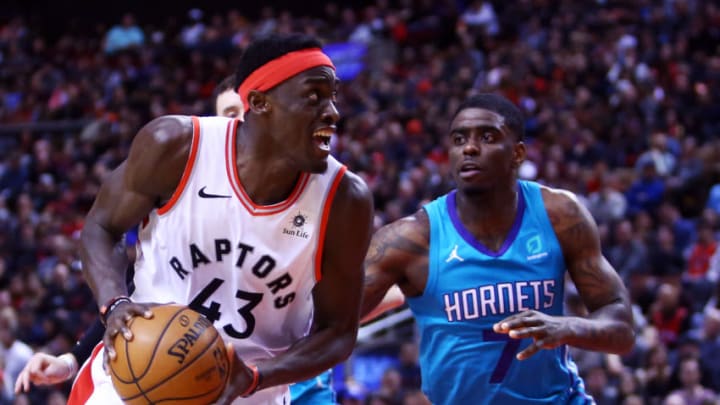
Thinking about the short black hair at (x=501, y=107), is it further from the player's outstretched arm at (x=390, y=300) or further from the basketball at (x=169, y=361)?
the basketball at (x=169, y=361)

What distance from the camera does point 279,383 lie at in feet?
10.8

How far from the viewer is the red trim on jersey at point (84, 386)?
340 centimetres

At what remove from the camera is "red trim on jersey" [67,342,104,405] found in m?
3.40

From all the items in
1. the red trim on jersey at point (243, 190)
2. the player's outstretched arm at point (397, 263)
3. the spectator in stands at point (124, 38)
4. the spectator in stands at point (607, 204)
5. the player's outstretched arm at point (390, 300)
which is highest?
the spectator in stands at point (124, 38)

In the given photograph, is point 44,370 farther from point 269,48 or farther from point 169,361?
point 269,48

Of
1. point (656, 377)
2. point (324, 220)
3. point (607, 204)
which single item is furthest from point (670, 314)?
point (324, 220)

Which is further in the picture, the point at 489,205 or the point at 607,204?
the point at 607,204

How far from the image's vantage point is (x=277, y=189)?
3381mm

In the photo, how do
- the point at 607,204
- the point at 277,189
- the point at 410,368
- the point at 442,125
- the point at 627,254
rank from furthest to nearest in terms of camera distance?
the point at 442,125 → the point at 607,204 → the point at 627,254 → the point at 410,368 → the point at 277,189

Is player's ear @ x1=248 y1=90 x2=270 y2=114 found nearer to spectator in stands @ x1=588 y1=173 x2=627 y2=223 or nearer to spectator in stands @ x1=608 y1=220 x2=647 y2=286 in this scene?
spectator in stands @ x1=608 y1=220 x2=647 y2=286

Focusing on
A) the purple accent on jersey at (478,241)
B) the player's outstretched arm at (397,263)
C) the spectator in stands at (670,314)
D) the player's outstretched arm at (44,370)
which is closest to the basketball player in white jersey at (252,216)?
the player's outstretched arm at (44,370)

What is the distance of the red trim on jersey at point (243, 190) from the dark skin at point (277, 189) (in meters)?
0.02

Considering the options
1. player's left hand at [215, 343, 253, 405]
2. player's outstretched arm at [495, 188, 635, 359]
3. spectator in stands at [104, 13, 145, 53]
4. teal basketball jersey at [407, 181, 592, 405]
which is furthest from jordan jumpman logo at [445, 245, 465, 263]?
spectator in stands at [104, 13, 145, 53]

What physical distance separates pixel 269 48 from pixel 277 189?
469mm
